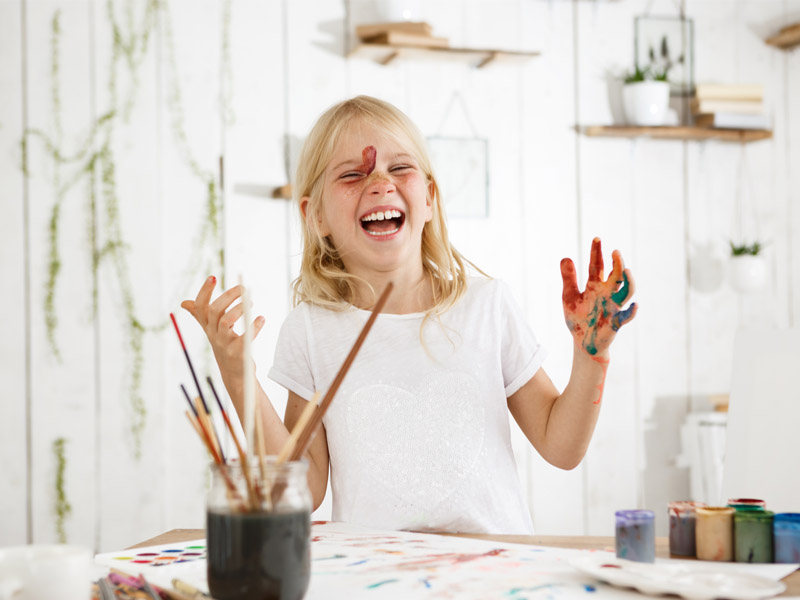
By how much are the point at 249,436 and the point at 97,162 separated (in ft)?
6.29

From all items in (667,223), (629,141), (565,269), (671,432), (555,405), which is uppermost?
(629,141)

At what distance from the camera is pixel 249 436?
25.1 inches

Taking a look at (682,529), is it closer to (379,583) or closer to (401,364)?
(379,583)

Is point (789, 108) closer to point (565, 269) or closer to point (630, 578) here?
point (565, 269)

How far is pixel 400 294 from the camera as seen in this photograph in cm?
140

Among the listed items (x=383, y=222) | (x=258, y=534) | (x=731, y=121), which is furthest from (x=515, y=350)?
(x=731, y=121)

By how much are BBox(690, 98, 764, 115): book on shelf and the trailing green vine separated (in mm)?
2178

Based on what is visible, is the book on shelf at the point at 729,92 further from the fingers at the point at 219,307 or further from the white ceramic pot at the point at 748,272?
the fingers at the point at 219,307

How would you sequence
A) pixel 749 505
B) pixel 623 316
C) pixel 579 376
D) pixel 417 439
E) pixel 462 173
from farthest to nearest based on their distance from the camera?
1. pixel 462 173
2. pixel 417 439
3. pixel 579 376
4. pixel 623 316
5. pixel 749 505

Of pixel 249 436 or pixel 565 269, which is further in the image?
pixel 565 269

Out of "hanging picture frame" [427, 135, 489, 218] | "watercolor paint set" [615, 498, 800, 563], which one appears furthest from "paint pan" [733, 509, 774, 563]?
"hanging picture frame" [427, 135, 489, 218]

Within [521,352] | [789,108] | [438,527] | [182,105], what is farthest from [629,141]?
[438,527]

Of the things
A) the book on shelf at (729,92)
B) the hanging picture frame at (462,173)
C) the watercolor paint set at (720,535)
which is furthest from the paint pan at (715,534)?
the book on shelf at (729,92)

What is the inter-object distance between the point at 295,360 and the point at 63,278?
4.06ft
